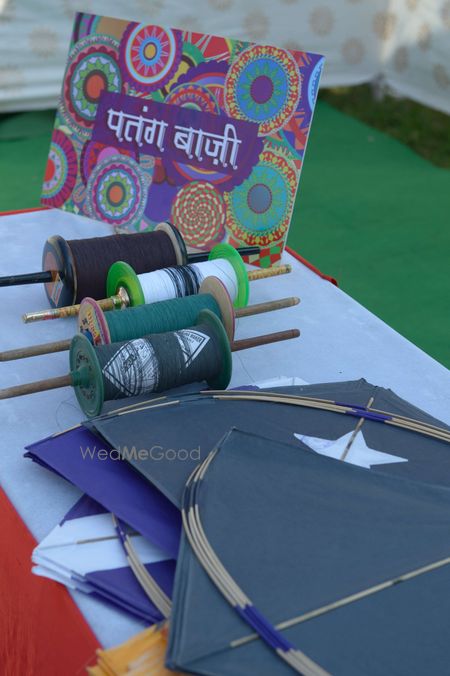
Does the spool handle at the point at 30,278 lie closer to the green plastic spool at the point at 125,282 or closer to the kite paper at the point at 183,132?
the green plastic spool at the point at 125,282

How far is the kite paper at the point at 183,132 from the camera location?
6.75ft

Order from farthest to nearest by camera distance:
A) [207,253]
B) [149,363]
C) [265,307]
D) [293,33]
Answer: [293,33] < [207,253] < [265,307] < [149,363]

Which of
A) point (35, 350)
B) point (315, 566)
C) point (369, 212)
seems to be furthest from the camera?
point (369, 212)

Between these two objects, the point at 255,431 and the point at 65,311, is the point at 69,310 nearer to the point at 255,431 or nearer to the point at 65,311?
the point at 65,311

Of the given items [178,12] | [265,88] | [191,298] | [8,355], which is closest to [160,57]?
[265,88]

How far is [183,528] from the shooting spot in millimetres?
1130

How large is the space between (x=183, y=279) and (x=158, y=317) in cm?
17

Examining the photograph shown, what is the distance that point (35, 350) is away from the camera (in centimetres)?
162

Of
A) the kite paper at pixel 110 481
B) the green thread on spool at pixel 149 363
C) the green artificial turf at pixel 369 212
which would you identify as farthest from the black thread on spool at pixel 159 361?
the green artificial turf at pixel 369 212

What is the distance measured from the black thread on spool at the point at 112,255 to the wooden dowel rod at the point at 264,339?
0.28 meters

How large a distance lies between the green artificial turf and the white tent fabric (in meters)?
0.21

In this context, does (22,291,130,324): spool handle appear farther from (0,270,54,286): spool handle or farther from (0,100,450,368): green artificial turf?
(0,100,450,368): green artificial turf

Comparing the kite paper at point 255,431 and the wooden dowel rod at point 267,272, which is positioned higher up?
the wooden dowel rod at point 267,272

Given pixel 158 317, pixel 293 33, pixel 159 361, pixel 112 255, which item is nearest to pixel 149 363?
pixel 159 361
